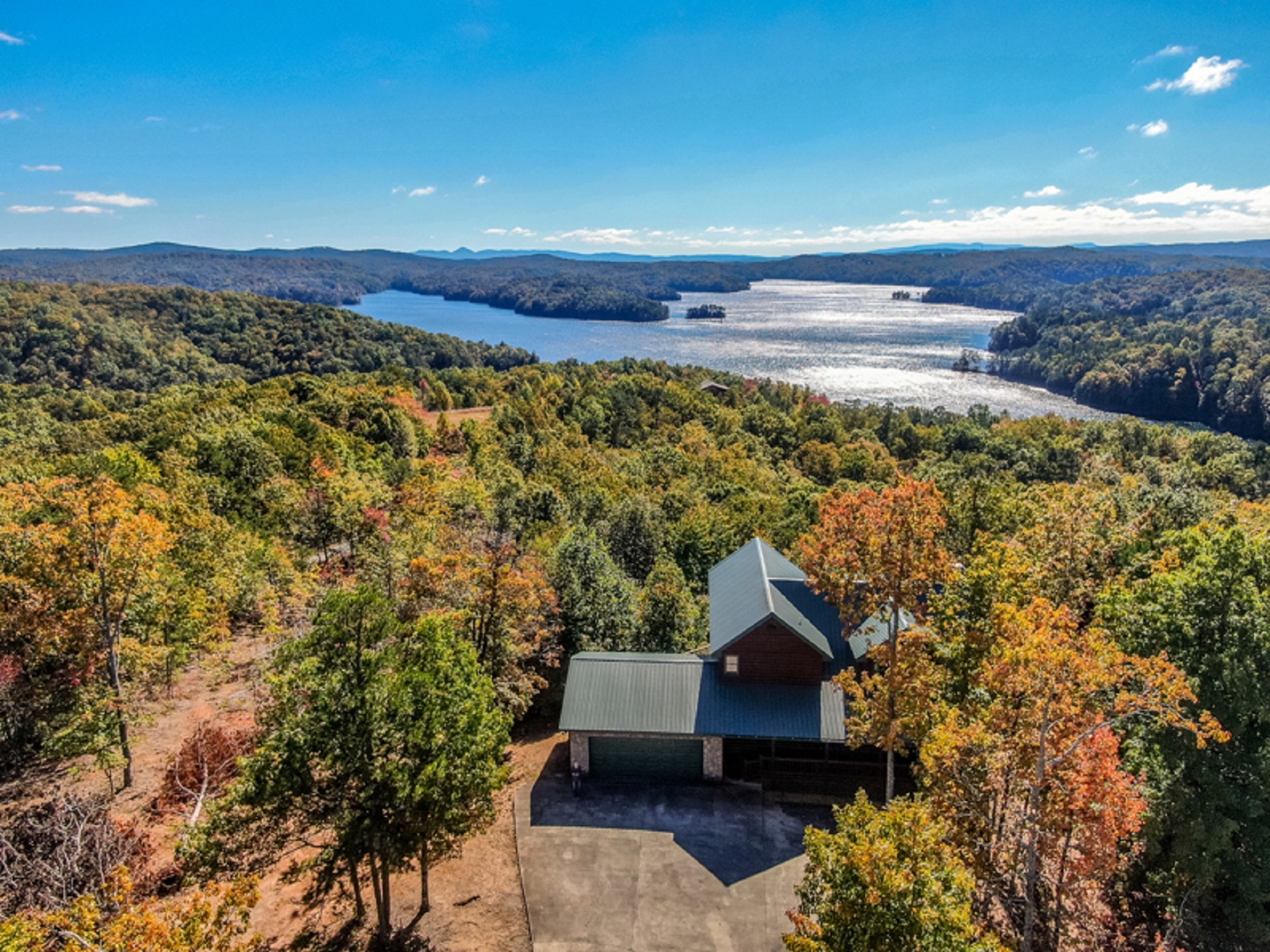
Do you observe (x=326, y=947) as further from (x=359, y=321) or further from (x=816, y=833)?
(x=359, y=321)

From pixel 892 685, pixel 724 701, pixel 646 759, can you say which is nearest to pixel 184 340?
pixel 646 759

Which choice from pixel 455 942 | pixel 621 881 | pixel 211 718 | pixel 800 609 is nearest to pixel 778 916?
pixel 621 881

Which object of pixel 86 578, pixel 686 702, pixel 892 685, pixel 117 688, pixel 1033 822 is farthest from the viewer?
pixel 686 702

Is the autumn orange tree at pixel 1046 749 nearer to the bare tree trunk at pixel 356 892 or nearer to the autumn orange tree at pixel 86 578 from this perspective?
the bare tree trunk at pixel 356 892

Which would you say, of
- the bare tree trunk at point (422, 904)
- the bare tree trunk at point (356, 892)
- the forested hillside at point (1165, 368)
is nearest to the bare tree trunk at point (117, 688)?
the bare tree trunk at point (356, 892)

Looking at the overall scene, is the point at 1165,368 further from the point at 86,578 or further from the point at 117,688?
the point at 86,578

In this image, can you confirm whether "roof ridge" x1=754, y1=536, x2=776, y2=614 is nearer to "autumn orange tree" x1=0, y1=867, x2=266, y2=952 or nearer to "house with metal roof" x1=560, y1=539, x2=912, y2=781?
"house with metal roof" x1=560, y1=539, x2=912, y2=781

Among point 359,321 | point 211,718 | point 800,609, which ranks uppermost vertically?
point 359,321

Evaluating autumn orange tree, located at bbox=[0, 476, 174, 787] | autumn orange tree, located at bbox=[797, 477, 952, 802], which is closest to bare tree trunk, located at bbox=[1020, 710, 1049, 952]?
autumn orange tree, located at bbox=[797, 477, 952, 802]
